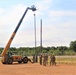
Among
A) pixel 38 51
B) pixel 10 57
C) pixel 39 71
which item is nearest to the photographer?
pixel 39 71

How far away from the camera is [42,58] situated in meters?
48.0

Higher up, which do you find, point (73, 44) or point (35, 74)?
point (73, 44)

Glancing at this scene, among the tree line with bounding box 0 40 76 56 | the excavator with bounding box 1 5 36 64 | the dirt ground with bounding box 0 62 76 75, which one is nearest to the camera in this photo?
the dirt ground with bounding box 0 62 76 75

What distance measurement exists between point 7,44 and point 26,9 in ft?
23.4

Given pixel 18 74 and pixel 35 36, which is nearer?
pixel 18 74

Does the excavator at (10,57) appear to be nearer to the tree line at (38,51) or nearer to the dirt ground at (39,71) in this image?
the tree line at (38,51)

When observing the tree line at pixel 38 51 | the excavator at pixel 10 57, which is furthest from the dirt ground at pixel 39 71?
the tree line at pixel 38 51

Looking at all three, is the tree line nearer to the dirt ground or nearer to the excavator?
the excavator

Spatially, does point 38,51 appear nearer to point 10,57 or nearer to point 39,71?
point 10,57

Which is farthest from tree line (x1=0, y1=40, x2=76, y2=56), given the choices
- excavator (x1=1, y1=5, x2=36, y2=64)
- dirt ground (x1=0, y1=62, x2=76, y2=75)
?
dirt ground (x1=0, y1=62, x2=76, y2=75)

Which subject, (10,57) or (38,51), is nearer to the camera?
(10,57)

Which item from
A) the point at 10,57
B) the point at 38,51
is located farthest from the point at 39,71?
the point at 38,51

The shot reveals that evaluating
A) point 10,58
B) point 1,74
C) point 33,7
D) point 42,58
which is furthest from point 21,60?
point 1,74

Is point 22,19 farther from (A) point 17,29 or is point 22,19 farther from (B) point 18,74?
(B) point 18,74
